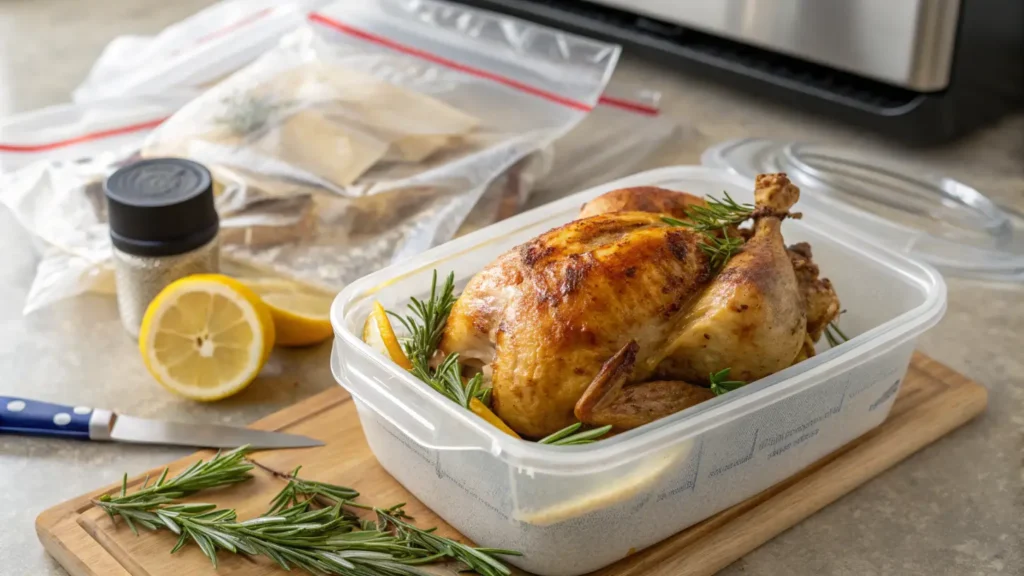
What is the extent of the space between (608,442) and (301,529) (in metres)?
0.29

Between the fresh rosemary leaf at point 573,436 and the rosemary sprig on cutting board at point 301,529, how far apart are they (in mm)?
111

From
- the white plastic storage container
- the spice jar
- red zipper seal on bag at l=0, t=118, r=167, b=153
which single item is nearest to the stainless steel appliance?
the white plastic storage container

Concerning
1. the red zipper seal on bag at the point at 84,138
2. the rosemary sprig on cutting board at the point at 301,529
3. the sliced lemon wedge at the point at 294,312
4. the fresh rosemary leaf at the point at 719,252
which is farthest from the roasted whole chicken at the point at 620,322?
the red zipper seal on bag at the point at 84,138

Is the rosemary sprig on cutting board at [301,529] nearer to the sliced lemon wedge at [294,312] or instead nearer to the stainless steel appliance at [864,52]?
the sliced lemon wedge at [294,312]

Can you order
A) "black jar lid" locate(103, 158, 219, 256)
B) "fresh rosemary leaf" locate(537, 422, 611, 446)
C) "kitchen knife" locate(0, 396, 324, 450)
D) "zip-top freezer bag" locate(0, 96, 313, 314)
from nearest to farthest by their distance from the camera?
"fresh rosemary leaf" locate(537, 422, 611, 446)
"kitchen knife" locate(0, 396, 324, 450)
"black jar lid" locate(103, 158, 219, 256)
"zip-top freezer bag" locate(0, 96, 313, 314)

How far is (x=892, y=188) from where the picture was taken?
5.61ft

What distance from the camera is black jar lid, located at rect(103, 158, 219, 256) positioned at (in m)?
1.30

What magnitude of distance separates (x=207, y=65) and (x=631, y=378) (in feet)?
3.76

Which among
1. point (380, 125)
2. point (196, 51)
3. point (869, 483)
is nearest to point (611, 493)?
point (869, 483)

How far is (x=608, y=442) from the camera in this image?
0.92m

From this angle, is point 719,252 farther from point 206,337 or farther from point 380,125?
point 380,125

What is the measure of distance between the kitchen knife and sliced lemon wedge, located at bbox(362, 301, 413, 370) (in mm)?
167

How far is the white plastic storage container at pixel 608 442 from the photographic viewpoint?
3.10ft

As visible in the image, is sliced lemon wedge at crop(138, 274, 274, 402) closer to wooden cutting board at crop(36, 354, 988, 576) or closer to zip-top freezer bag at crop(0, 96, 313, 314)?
wooden cutting board at crop(36, 354, 988, 576)
